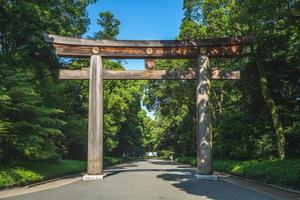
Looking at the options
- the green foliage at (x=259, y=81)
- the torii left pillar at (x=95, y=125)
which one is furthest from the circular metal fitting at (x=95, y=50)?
the green foliage at (x=259, y=81)

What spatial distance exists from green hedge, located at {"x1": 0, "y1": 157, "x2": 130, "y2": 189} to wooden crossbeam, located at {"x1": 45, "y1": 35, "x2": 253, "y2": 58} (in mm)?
6145

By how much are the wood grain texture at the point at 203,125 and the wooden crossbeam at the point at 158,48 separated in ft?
2.96

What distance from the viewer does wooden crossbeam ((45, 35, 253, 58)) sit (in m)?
21.5

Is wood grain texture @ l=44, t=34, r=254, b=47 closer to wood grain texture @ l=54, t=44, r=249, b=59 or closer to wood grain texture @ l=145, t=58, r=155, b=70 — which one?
wood grain texture @ l=54, t=44, r=249, b=59

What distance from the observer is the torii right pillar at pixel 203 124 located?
21094 millimetres

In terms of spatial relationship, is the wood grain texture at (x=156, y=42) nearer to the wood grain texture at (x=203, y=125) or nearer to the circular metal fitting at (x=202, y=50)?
the circular metal fitting at (x=202, y=50)

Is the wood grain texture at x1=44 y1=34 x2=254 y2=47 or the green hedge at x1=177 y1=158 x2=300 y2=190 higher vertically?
the wood grain texture at x1=44 y1=34 x2=254 y2=47

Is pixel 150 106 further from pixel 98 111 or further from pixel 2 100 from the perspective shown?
pixel 2 100

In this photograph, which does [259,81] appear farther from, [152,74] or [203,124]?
[152,74]

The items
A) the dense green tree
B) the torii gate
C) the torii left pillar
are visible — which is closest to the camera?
the dense green tree

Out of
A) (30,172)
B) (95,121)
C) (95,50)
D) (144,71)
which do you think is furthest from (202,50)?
(30,172)

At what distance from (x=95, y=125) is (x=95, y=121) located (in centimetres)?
22

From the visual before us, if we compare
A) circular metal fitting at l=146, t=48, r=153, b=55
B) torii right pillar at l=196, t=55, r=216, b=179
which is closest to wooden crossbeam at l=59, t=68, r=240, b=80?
torii right pillar at l=196, t=55, r=216, b=179

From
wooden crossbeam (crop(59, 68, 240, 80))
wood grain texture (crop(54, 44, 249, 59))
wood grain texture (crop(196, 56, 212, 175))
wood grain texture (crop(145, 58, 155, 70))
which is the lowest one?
wood grain texture (crop(196, 56, 212, 175))
